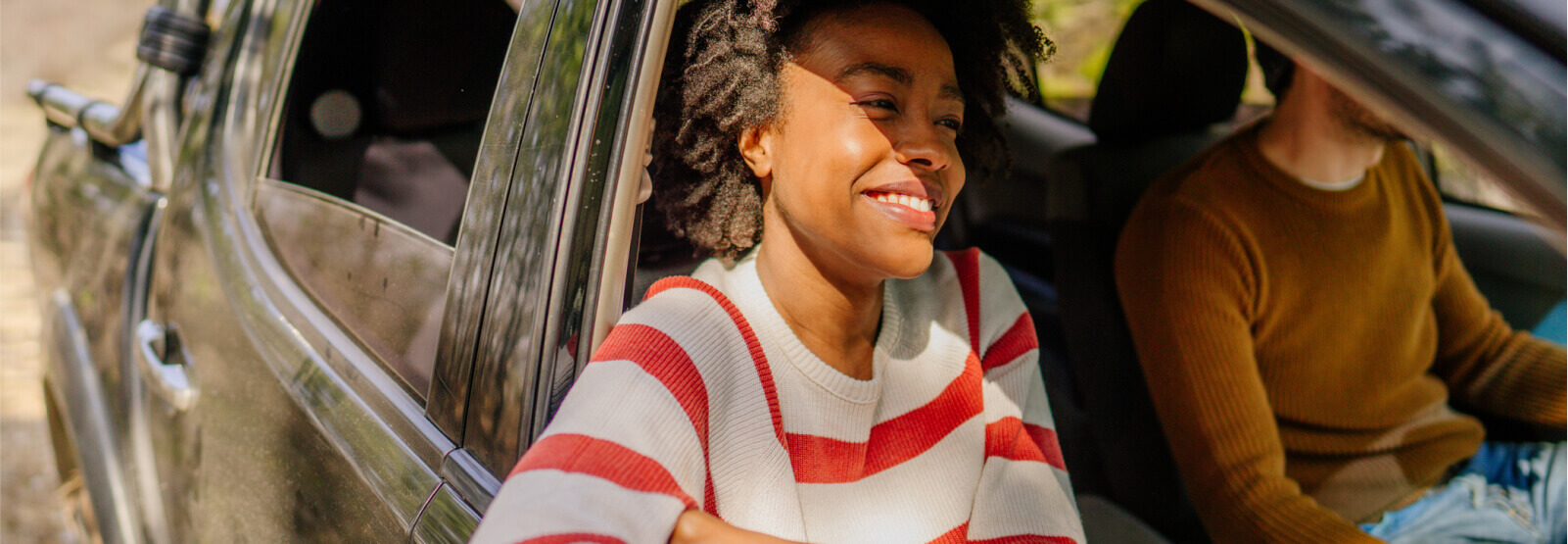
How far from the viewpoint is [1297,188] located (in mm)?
2098

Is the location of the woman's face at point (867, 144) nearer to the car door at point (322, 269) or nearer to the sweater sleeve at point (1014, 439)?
the sweater sleeve at point (1014, 439)

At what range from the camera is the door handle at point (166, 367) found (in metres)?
1.66

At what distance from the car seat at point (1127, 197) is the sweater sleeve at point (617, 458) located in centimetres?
126

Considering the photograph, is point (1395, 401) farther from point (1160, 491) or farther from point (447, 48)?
point (447, 48)

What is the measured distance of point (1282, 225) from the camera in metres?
2.06

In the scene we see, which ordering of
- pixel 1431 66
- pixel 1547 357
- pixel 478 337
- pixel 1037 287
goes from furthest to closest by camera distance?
pixel 1037 287
pixel 1547 357
pixel 478 337
pixel 1431 66

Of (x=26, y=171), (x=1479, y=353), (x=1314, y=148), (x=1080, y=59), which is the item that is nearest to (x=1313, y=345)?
(x=1314, y=148)

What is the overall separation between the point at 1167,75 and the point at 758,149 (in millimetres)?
1237

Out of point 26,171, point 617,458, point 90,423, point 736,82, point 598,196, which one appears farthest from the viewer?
point 26,171

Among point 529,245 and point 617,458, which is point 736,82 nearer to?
point 529,245

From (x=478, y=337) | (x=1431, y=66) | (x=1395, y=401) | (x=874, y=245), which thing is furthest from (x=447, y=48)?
(x=1395, y=401)

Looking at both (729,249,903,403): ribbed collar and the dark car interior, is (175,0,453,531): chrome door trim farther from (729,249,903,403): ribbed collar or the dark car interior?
(729,249,903,403): ribbed collar

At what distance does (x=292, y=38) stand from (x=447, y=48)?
36 cm

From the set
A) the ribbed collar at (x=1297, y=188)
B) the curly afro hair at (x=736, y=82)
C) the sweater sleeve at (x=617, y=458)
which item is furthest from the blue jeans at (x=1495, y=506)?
the sweater sleeve at (x=617, y=458)
